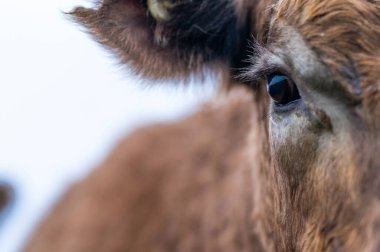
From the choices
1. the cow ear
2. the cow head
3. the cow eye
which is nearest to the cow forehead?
the cow head

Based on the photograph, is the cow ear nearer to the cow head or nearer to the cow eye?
the cow head

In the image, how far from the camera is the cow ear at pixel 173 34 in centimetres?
334

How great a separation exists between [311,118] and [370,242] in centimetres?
59

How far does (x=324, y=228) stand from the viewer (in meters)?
2.51

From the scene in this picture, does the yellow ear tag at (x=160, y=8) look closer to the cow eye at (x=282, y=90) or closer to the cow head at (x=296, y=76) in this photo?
the cow head at (x=296, y=76)

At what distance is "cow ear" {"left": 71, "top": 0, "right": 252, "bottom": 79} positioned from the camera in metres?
3.34

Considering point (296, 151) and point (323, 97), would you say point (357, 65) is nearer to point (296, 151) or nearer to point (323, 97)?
point (323, 97)

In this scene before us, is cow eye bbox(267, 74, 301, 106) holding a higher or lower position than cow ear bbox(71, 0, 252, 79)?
lower

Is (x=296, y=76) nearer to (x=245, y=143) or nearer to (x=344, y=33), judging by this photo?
(x=344, y=33)

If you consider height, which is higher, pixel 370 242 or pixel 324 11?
pixel 324 11

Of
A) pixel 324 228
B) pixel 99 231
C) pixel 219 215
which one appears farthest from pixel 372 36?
pixel 99 231

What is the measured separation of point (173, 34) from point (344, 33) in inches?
41.3

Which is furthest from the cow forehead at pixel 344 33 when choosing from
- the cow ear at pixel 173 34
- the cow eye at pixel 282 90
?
the cow ear at pixel 173 34

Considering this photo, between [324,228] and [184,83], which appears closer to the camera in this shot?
[324,228]
